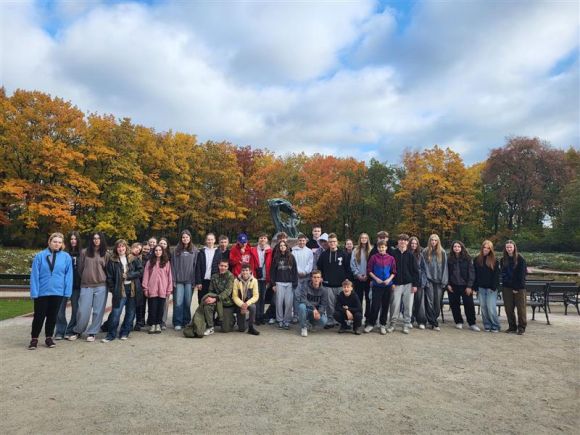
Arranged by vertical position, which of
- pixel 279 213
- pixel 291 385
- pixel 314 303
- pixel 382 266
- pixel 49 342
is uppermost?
pixel 279 213

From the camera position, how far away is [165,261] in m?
7.60

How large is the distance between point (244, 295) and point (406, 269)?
3197mm

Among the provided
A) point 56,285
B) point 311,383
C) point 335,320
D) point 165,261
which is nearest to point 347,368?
point 311,383

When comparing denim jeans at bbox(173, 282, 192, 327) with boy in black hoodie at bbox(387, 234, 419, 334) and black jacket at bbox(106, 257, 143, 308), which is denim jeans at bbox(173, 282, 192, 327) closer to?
black jacket at bbox(106, 257, 143, 308)

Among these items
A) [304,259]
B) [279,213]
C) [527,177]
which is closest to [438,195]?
[527,177]

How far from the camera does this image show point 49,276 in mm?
6344

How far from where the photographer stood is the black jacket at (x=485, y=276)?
8.04 metres

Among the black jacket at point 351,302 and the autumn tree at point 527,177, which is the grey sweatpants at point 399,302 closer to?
the black jacket at point 351,302

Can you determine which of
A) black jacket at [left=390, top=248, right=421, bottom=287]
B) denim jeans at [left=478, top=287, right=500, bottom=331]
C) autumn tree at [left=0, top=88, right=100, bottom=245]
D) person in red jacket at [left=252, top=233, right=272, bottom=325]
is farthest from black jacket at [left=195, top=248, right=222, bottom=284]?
autumn tree at [left=0, top=88, right=100, bottom=245]

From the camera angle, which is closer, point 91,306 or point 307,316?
point 91,306

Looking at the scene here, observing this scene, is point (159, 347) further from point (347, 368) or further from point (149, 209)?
point (149, 209)

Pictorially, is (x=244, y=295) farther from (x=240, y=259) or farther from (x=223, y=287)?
(x=240, y=259)

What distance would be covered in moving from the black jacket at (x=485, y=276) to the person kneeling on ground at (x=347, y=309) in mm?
2643

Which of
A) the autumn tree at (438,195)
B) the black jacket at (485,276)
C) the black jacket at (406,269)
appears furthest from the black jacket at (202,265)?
the autumn tree at (438,195)
